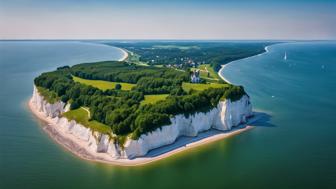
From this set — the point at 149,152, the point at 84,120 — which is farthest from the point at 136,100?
the point at 149,152

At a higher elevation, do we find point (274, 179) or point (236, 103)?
point (236, 103)

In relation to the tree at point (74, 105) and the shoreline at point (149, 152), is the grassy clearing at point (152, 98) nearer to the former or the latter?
the shoreline at point (149, 152)

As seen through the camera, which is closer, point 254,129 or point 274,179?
point 274,179

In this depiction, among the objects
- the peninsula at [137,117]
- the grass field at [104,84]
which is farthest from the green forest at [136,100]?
the grass field at [104,84]

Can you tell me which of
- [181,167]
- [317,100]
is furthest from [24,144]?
[317,100]

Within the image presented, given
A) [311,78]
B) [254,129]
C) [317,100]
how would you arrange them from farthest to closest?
[311,78], [317,100], [254,129]

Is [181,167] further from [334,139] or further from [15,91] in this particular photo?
[15,91]

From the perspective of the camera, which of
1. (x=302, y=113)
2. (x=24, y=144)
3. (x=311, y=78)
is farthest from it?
(x=311, y=78)

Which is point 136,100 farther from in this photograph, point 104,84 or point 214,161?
point 104,84
